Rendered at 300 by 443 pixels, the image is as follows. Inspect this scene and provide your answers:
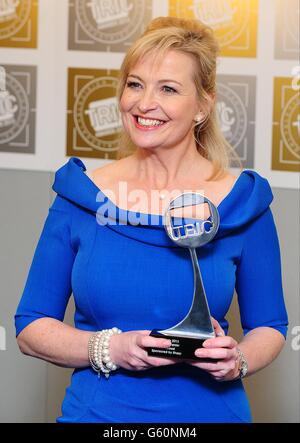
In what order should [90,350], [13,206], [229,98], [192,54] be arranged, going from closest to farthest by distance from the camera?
[90,350] → [192,54] → [229,98] → [13,206]

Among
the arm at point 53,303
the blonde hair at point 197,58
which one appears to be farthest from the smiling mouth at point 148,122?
the arm at point 53,303

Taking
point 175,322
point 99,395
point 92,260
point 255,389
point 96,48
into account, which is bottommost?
point 255,389

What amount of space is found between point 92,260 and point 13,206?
4.22 ft

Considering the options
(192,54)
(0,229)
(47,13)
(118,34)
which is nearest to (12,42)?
(47,13)

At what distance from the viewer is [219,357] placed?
5.24 ft

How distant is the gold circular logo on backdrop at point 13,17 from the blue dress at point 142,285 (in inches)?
47.2

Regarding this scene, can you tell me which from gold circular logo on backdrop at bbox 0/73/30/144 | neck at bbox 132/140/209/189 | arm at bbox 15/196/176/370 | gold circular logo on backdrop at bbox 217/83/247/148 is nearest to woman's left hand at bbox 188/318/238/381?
arm at bbox 15/196/176/370

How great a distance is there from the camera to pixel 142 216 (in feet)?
5.85

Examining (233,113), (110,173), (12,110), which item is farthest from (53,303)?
(12,110)

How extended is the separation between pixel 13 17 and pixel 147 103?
4.20 feet

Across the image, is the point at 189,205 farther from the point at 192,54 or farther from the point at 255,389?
the point at 255,389

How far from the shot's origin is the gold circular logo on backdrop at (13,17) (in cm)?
290

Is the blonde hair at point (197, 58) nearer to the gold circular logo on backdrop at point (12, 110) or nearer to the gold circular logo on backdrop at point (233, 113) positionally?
the gold circular logo on backdrop at point (233, 113)

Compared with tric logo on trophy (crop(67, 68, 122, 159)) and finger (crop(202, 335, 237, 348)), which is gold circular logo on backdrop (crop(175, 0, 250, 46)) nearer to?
tric logo on trophy (crop(67, 68, 122, 159))
